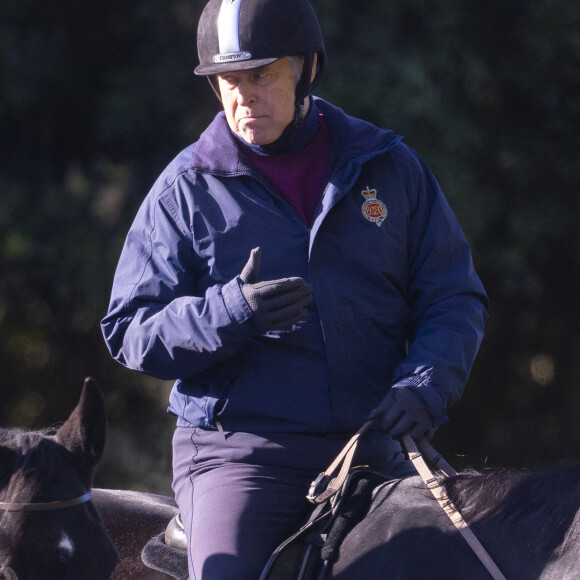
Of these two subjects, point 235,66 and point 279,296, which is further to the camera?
point 235,66

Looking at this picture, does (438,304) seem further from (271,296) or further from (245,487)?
(245,487)

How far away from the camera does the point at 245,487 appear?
2.44 meters

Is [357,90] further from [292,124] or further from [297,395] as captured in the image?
[297,395]

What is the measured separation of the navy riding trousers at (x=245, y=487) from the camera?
2330mm

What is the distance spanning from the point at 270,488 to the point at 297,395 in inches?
10.2

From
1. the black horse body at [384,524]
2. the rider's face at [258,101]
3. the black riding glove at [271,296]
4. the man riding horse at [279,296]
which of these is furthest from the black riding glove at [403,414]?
the rider's face at [258,101]

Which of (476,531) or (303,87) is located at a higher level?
(303,87)

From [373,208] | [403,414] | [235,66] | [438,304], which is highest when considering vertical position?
[235,66]

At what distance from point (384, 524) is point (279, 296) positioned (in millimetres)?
623

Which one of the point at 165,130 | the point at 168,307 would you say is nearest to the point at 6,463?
the point at 168,307


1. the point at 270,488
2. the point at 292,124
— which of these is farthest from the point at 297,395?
the point at 292,124

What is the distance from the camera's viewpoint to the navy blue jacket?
8.26 feet

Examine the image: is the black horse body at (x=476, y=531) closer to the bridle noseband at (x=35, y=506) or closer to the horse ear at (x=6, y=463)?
the bridle noseband at (x=35, y=506)

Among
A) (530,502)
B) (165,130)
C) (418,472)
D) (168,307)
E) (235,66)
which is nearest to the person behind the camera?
(530,502)
